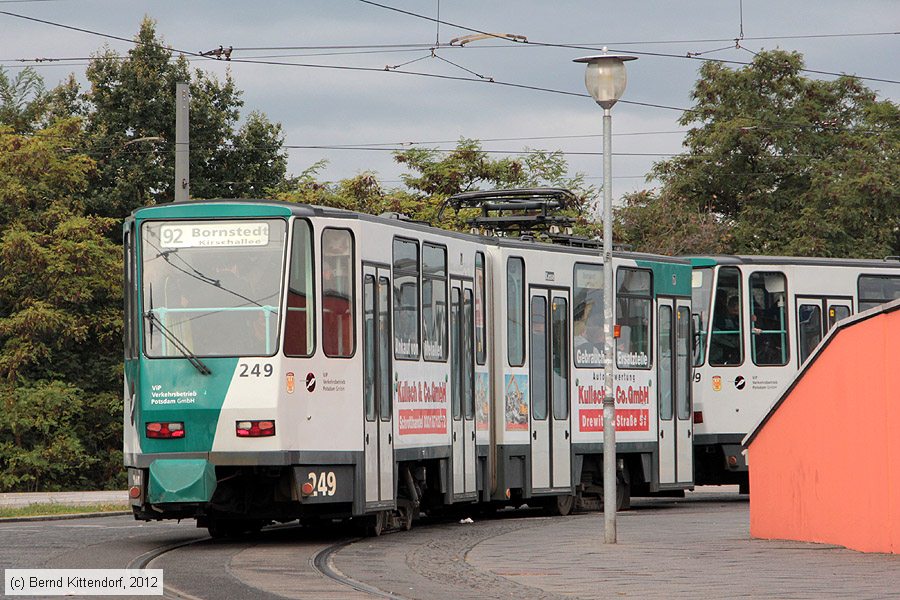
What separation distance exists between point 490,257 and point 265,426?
6.09 metres

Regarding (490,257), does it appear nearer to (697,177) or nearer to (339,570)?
(339,570)

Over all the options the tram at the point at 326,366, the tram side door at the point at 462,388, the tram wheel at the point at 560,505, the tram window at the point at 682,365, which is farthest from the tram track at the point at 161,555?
the tram window at the point at 682,365

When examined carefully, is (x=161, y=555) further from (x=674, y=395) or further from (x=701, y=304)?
(x=701, y=304)

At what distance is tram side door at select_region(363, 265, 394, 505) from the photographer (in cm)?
1859

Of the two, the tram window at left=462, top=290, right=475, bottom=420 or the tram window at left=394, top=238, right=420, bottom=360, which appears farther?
the tram window at left=462, top=290, right=475, bottom=420

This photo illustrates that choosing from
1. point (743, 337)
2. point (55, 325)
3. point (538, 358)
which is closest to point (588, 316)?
point (538, 358)

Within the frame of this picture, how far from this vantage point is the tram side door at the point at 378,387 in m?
18.6

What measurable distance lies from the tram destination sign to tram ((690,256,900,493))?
11.2 m

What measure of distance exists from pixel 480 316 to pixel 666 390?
462 centimetres

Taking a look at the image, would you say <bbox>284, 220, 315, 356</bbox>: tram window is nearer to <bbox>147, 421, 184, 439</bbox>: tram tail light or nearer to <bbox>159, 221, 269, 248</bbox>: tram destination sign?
<bbox>159, 221, 269, 248</bbox>: tram destination sign

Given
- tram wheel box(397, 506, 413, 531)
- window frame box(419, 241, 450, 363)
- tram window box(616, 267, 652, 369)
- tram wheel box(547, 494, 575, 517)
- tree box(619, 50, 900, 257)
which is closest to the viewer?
window frame box(419, 241, 450, 363)

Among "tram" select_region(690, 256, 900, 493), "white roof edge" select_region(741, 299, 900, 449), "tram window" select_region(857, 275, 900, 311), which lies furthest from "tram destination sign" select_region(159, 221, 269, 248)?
"tram window" select_region(857, 275, 900, 311)

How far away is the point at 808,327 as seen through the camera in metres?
27.8

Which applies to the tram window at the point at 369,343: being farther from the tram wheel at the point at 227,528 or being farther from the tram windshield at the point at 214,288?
the tram wheel at the point at 227,528
